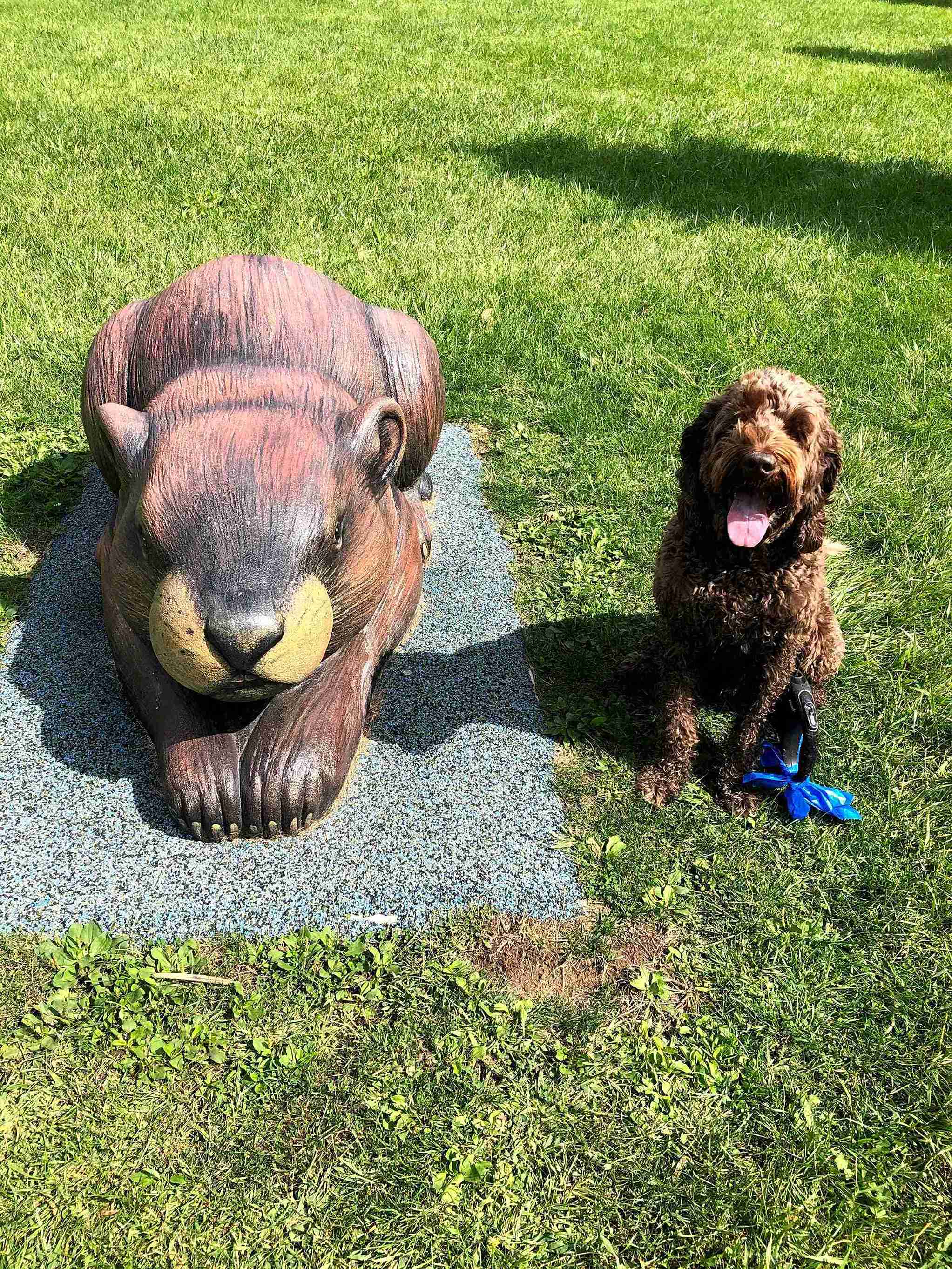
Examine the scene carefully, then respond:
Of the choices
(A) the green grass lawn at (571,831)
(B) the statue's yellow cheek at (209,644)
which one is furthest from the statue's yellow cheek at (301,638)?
(A) the green grass lawn at (571,831)

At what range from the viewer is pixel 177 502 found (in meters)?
2.58

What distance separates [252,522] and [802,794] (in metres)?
2.25

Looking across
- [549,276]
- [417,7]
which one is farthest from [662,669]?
[417,7]

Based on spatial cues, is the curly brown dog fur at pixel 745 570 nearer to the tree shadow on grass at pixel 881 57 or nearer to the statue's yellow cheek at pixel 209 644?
the statue's yellow cheek at pixel 209 644

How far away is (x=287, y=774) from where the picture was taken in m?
3.07

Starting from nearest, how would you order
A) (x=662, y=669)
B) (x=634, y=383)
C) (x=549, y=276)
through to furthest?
→ (x=662, y=669), (x=634, y=383), (x=549, y=276)


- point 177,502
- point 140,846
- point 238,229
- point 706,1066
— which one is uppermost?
point 177,502

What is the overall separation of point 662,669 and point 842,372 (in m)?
3.89

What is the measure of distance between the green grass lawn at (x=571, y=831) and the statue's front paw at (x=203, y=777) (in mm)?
463

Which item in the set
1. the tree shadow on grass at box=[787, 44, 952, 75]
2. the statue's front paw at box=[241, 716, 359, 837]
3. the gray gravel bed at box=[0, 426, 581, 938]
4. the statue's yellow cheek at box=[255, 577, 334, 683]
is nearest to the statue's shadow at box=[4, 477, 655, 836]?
the gray gravel bed at box=[0, 426, 581, 938]

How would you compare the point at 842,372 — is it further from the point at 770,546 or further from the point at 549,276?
the point at 770,546

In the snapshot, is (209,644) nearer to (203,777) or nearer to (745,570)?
(203,777)

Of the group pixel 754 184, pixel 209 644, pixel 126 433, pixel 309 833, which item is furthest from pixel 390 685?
pixel 754 184

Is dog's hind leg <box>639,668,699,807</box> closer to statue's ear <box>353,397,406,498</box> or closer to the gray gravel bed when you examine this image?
the gray gravel bed
